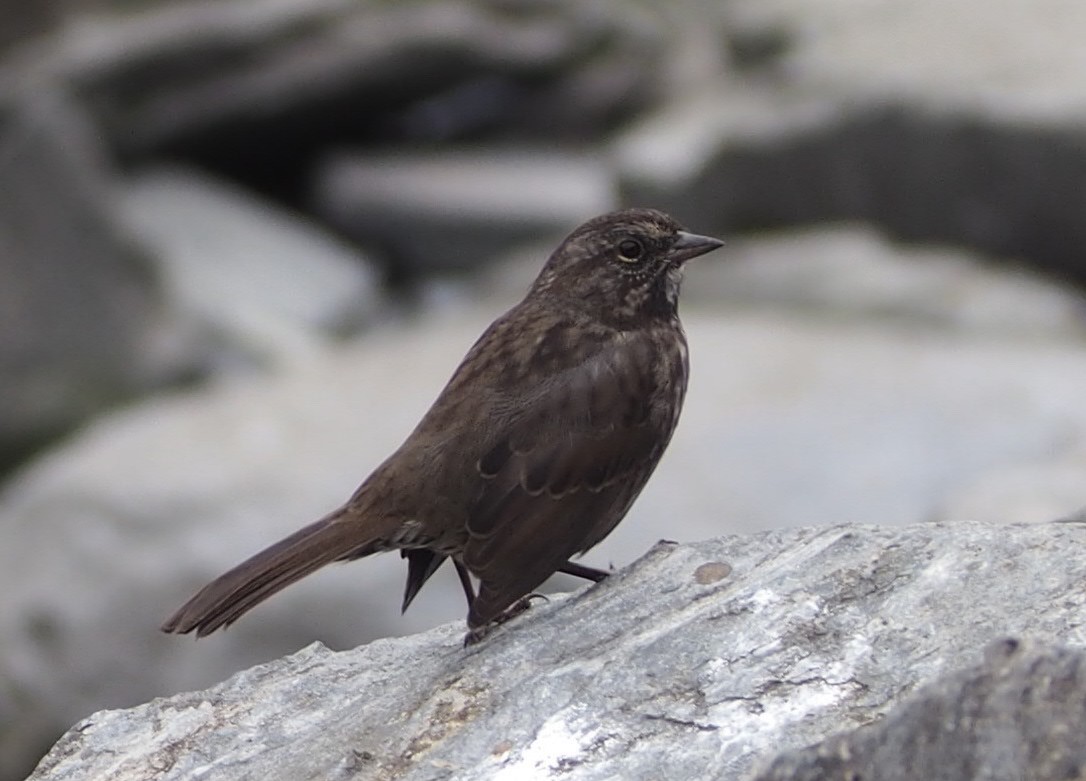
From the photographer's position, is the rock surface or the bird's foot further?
the rock surface

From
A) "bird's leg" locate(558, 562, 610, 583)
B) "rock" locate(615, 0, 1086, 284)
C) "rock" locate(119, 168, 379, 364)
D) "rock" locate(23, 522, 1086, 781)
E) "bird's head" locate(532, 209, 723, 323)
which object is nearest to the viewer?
"rock" locate(23, 522, 1086, 781)

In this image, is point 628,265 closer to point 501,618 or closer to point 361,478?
point 501,618

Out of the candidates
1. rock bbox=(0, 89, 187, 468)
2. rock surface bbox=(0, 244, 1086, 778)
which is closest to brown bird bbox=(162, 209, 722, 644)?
rock surface bbox=(0, 244, 1086, 778)

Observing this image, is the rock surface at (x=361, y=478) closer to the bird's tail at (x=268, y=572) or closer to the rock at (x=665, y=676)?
the bird's tail at (x=268, y=572)

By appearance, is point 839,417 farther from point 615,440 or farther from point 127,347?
point 127,347

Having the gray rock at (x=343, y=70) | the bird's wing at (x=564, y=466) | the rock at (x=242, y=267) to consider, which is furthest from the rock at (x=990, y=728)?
the gray rock at (x=343, y=70)

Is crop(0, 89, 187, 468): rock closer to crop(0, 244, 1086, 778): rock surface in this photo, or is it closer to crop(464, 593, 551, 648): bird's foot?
crop(0, 244, 1086, 778): rock surface

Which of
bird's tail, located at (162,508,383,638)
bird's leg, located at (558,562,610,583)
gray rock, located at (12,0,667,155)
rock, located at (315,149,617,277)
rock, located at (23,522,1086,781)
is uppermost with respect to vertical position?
gray rock, located at (12,0,667,155)
